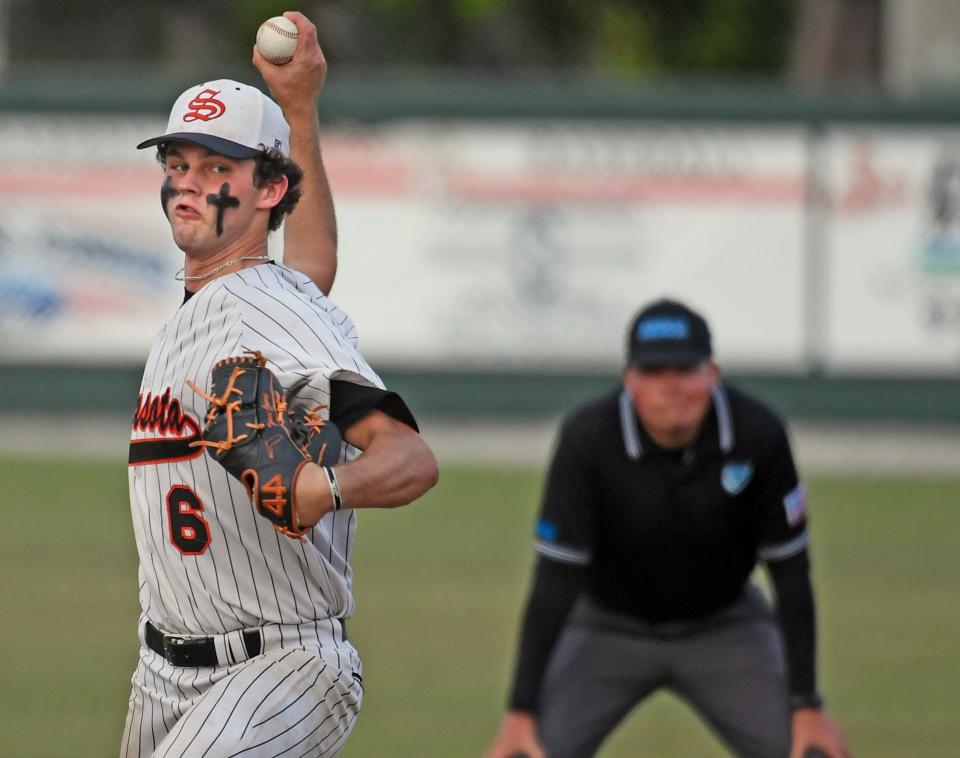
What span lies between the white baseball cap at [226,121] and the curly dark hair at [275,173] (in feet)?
→ 0.08

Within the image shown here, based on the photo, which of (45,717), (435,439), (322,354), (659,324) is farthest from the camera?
(435,439)

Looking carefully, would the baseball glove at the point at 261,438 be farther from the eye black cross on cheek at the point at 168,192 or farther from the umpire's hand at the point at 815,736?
the umpire's hand at the point at 815,736

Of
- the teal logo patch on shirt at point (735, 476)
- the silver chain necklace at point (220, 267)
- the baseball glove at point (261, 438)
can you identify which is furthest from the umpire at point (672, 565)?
the baseball glove at point (261, 438)

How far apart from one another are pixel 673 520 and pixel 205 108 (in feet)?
8.05

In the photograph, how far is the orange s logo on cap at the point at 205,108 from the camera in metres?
4.43

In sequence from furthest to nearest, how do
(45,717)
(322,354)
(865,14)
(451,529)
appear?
1. (865,14)
2. (451,529)
3. (45,717)
4. (322,354)

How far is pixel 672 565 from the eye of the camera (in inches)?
247

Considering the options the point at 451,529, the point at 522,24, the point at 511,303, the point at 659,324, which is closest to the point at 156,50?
the point at 522,24

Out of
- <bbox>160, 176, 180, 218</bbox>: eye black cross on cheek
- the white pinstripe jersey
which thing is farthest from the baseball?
the white pinstripe jersey

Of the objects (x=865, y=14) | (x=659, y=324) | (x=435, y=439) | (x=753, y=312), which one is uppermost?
(x=865, y=14)

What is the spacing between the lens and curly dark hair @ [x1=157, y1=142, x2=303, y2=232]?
177 inches

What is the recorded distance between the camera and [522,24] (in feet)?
112

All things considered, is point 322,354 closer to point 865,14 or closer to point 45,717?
point 45,717

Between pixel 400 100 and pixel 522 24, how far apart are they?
602 inches
